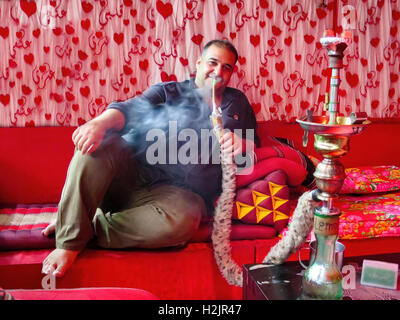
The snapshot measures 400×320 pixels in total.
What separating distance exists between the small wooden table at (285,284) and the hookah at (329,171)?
0.06 meters

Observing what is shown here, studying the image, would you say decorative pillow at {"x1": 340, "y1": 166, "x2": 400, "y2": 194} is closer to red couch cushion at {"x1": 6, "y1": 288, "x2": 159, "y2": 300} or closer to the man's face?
the man's face

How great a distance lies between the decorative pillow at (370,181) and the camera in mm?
2107

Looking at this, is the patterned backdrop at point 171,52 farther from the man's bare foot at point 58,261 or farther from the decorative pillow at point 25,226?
the man's bare foot at point 58,261

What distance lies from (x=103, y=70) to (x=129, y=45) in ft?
Answer: 0.67

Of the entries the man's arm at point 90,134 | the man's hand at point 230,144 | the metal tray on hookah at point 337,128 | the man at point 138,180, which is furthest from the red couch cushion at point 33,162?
the metal tray on hookah at point 337,128

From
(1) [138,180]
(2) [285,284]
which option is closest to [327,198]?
(2) [285,284]

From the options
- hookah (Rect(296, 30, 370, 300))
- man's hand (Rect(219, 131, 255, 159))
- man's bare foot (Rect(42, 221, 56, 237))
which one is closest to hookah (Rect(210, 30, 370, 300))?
hookah (Rect(296, 30, 370, 300))

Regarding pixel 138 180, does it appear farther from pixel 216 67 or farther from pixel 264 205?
pixel 216 67

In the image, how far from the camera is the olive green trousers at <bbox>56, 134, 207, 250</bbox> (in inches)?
60.7

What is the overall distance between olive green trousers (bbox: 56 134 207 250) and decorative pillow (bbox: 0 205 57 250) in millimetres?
126

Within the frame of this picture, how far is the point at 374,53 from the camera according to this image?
2.56 meters

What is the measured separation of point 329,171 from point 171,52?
5.24ft

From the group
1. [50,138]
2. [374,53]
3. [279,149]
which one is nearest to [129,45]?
[50,138]
